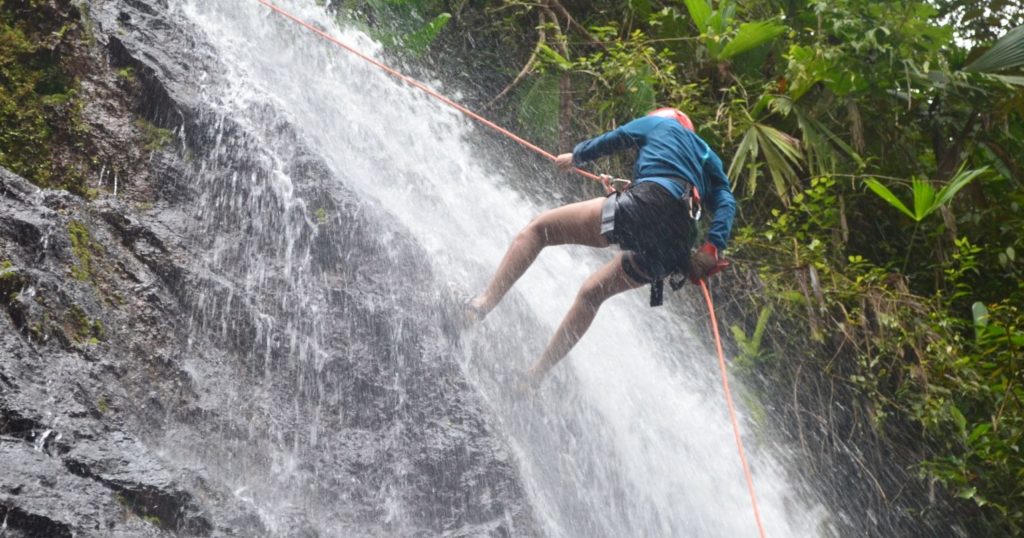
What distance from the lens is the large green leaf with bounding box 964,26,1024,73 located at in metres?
6.68

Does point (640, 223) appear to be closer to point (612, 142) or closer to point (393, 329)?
point (612, 142)

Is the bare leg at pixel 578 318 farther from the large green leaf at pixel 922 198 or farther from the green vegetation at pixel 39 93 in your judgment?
the large green leaf at pixel 922 198

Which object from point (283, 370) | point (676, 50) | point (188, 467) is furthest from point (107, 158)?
point (676, 50)

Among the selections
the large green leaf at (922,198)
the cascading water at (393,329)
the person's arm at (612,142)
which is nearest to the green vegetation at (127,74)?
the cascading water at (393,329)

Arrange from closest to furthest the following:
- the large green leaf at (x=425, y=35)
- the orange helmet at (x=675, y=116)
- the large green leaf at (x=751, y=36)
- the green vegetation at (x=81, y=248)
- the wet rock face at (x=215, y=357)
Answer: the wet rock face at (x=215, y=357) < the green vegetation at (x=81, y=248) < the orange helmet at (x=675, y=116) < the large green leaf at (x=751, y=36) < the large green leaf at (x=425, y=35)

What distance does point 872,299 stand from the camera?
6496 millimetres

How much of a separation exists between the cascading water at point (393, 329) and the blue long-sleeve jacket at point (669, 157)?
3.76ft

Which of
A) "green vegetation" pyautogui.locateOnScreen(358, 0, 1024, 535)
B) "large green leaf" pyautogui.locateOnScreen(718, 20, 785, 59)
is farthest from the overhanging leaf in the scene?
"large green leaf" pyautogui.locateOnScreen(718, 20, 785, 59)

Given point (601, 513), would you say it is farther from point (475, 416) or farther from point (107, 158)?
point (107, 158)

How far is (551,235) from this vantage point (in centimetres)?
435

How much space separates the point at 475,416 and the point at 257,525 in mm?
1151

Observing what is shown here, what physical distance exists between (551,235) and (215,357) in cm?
172

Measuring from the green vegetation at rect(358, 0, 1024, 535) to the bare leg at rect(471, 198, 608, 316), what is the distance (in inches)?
105

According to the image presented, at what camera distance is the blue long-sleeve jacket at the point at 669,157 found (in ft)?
13.7
